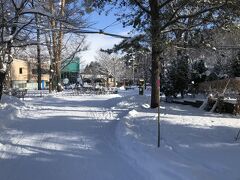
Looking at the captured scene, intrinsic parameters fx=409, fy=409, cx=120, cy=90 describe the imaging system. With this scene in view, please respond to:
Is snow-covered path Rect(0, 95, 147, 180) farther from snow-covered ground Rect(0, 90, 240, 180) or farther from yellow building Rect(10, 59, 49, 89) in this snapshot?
yellow building Rect(10, 59, 49, 89)

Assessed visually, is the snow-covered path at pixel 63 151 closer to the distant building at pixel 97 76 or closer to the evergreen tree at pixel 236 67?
the evergreen tree at pixel 236 67

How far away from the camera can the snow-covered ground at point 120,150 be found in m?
8.53

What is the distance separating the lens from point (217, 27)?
69.5 feet

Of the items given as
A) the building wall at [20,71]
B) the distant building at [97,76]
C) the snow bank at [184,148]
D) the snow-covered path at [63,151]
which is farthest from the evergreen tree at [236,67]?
the distant building at [97,76]

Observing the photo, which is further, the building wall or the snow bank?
the building wall

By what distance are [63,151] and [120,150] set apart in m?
1.54

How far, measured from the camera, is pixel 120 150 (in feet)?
36.2

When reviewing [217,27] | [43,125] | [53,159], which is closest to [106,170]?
[53,159]

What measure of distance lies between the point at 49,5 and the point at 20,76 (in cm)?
7061

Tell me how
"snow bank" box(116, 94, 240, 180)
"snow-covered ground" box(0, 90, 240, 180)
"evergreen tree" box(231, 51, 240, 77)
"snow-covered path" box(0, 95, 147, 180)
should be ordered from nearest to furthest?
"snow bank" box(116, 94, 240, 180), "snow-covered ground" box(0, 90, 240, 180), "snow-covered path" box(0, 95, 147, 180), "evergreen tree" box(231, 51, 240, 77)

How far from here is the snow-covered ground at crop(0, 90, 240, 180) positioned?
8.53 metres

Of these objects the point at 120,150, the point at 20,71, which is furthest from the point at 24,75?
the point at 120,150

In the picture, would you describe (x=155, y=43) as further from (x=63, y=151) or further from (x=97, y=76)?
(x=97, y=76)

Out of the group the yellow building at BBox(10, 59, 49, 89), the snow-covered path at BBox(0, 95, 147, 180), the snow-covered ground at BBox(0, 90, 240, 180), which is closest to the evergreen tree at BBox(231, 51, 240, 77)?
the snow-covered ground at BBox(0, 90, 240, 180)
